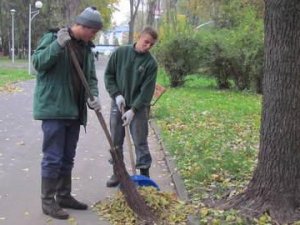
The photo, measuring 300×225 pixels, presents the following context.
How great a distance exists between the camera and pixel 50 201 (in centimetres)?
543

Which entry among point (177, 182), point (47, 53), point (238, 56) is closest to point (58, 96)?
point (47, 53)

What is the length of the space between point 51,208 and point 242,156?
3483mm

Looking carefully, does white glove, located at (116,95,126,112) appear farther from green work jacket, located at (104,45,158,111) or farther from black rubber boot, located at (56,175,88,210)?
black rubber boot, located at (56,175,88,210)

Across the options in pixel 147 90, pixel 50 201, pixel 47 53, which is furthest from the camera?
pixel 147 90

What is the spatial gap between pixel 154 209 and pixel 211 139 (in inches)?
178

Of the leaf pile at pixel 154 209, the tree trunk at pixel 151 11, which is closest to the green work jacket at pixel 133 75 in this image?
the leaf pile at pixel 154 209

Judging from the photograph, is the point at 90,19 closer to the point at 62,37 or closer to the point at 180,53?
the point at 62,37

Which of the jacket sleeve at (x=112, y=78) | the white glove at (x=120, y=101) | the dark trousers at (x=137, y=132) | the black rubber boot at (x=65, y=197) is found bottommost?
the black rubber boot at (x=65, y=197)

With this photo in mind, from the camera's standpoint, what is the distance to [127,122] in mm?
6211

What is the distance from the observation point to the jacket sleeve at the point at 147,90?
626cm

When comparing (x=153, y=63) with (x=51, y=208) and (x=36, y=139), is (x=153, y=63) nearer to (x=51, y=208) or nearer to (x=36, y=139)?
(x=51, y=208)

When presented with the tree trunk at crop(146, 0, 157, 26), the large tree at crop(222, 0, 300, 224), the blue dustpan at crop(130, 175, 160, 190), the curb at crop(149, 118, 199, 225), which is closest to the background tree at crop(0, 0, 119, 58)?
the tree trunk at crop(146, 0, 157, 26)

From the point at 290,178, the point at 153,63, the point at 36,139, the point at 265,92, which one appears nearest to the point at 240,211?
the point at 290,178

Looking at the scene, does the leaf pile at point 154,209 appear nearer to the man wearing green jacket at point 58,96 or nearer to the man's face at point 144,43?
the man wearing green jacket at point 58,96
